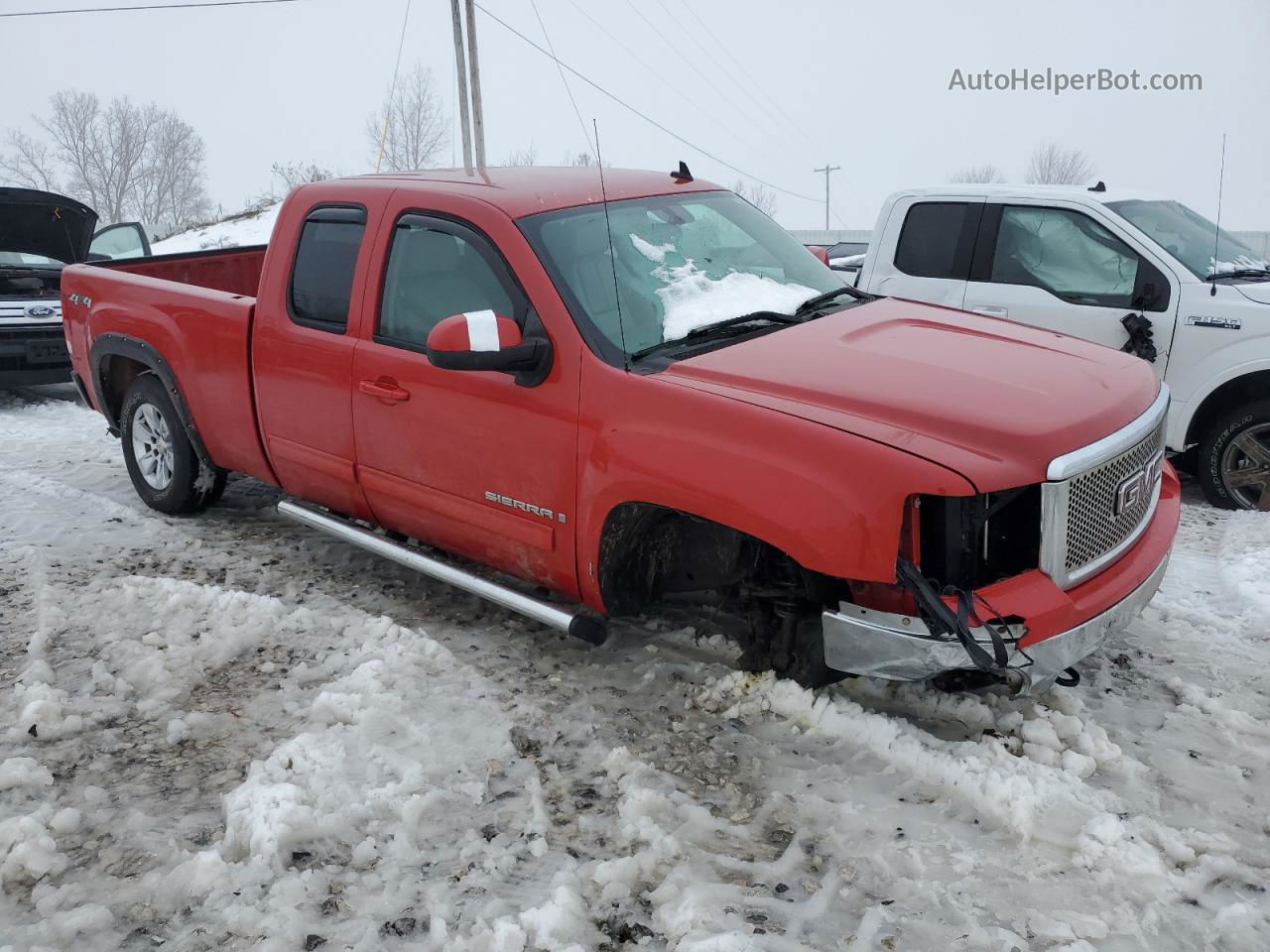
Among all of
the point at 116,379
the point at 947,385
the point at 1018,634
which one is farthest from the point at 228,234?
the point at 1018,634

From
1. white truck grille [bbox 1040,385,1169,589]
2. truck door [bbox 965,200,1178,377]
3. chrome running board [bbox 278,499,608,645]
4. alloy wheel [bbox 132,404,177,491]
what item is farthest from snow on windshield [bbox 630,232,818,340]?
alloy wheel [bbox 132,404,177,491]

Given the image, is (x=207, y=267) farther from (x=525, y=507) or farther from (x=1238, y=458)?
(x=1238, y=458)

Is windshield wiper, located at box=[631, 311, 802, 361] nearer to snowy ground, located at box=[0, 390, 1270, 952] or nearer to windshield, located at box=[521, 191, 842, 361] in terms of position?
windshield, located at box=[521, 191, 842, 361]

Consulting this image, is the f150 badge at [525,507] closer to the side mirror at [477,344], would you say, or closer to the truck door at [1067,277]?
the side mirror at [477,344]

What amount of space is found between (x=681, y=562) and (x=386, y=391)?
1.43m

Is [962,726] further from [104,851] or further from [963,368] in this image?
[104,851]

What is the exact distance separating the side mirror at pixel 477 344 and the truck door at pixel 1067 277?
389cm

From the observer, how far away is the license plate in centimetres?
912

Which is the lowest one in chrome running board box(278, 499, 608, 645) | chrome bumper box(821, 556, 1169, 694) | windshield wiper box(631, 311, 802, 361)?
chrome running board box(278, 499, 608, 645)

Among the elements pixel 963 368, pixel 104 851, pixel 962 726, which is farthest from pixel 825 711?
pixel 104 851

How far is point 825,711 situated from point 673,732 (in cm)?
53

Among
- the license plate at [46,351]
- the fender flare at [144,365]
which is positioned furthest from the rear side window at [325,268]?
the license plate at [46,351]

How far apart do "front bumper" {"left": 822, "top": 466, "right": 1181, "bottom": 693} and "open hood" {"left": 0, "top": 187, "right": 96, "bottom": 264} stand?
949 centimetres

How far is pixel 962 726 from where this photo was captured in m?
3.51
